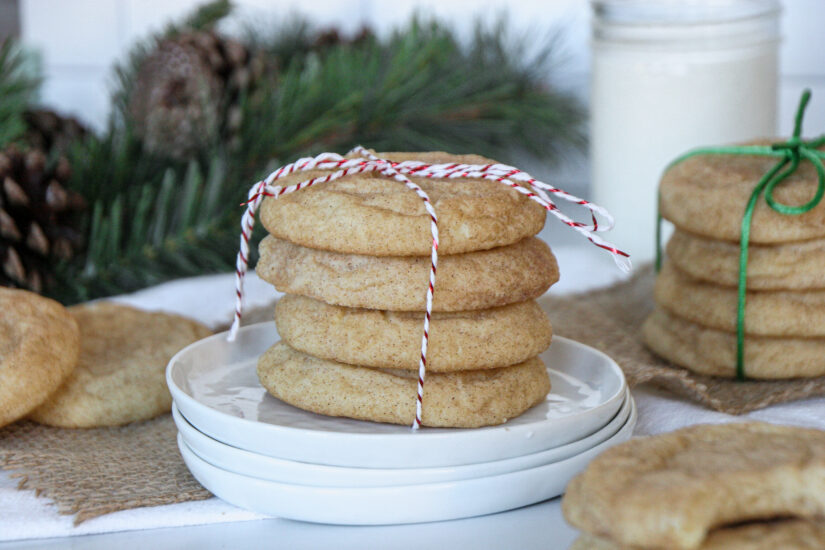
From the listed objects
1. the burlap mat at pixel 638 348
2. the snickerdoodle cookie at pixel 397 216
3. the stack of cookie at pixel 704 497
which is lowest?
the burlap mat at pixel 638 348

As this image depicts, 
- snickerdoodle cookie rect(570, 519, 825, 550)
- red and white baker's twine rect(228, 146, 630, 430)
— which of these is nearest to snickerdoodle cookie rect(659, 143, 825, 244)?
red and white baker's twine rect(228, 146, 630, 430)

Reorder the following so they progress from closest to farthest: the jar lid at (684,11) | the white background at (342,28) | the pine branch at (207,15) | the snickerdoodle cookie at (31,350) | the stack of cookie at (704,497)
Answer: the stack of cookie at (704,497)
the snickerdoodle cookie at (31,350)
the jar lid at (684,11)
the pine branch at (207,15)
the white background at (342,28)

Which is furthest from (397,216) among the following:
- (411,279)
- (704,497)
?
(704,497)

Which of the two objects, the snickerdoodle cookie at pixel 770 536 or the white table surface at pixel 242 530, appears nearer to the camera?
the snickerdoodle cookie at pixel 770 536

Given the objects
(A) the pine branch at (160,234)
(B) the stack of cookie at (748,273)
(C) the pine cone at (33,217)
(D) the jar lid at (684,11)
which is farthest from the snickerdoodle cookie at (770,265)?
(C) the pine cone at (33,217)

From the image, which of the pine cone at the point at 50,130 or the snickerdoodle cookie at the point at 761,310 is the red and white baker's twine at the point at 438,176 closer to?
the snickerdoodle cookie at the point at 761,310

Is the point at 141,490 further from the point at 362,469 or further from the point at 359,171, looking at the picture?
the point at 359,171
